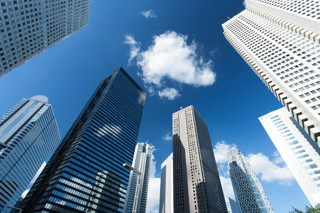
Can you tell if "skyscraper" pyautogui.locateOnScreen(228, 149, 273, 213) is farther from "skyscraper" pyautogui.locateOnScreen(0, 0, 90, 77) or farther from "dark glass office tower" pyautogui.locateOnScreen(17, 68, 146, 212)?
"skyscraper" pyautogui.locateOnScreen(0, 0, 90, 77)

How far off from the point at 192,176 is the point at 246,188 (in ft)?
272

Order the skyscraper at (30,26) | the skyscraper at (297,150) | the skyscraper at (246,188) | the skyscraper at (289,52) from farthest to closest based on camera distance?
the skyscraper at (246,188), the skyscraper at (297,150), the skyscraper at (30,26), the skyscraper at (289,52)

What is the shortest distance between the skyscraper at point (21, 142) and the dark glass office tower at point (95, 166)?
2106 inches

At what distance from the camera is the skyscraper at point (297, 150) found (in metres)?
74.0

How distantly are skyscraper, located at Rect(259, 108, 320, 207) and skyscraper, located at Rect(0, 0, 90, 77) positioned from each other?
144628 millimetres

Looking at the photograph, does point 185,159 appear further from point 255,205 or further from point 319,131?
point 319,131

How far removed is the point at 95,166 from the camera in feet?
317

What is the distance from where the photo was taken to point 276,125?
102188mm

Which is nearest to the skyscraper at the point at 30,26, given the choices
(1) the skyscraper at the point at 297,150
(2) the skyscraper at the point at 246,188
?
(1) the skyscraper at the point at 297,150

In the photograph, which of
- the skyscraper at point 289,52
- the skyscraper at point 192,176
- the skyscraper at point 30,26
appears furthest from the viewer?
the skyscraper at point 192,176

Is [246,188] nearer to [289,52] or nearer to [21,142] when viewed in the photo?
[289,52]

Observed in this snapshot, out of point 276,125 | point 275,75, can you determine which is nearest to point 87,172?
point 275,75

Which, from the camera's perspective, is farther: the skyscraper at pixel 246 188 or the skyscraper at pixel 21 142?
the skyscraper at pixel 246 188

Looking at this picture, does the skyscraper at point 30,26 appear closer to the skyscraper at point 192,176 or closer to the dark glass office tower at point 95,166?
the dark glass office tower at point 95,166
